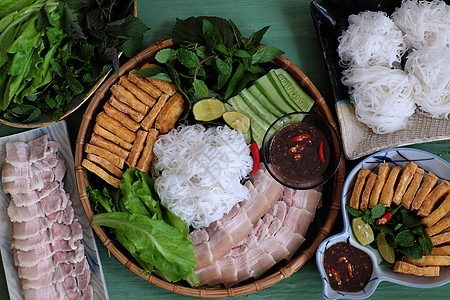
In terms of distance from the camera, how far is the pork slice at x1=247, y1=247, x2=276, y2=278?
3.20 m

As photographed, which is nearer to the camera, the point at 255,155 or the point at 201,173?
the point at 201,173

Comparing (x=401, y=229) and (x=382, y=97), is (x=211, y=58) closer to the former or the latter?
(x=382, y=97)

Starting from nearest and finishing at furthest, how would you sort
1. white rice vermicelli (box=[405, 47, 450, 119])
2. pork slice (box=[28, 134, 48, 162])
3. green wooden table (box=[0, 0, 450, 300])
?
white rice vermicelli (box=[405, 47, 450, 119]) → pork slice (box=[28, 134, 48, 162]) → green wooden table (box=[0, 0, 450, 300])

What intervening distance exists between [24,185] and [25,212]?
22 cm

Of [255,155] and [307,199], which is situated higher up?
[255,155]

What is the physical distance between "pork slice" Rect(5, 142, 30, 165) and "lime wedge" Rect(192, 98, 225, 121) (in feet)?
4.74

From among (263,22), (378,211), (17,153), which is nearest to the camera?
(378,211)

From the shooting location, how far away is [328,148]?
10.3 feet

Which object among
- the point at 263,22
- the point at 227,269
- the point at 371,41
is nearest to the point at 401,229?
the point at 227,269

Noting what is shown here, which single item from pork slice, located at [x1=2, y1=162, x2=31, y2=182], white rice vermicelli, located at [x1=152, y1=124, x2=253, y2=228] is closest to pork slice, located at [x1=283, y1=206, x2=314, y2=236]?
white rice vermicelli, located at [x1=152, y1=124, x2=253, y2=228]

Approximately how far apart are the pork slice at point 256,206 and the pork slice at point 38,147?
1732 mm

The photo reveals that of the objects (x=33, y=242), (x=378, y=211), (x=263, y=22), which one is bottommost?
(x=378, y=211)

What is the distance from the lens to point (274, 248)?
3.21 meters

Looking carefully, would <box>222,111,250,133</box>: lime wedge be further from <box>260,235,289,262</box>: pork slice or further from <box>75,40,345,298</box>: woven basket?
<box>260,235,289,262</box>: pork slice
